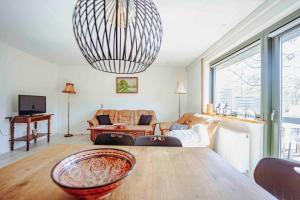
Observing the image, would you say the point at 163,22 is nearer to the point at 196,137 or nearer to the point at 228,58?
the point at 228,58

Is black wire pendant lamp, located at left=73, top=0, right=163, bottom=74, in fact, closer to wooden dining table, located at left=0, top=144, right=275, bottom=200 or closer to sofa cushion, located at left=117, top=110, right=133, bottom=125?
wooden dining table, located at left=0, top=144, right=275, bottom=200

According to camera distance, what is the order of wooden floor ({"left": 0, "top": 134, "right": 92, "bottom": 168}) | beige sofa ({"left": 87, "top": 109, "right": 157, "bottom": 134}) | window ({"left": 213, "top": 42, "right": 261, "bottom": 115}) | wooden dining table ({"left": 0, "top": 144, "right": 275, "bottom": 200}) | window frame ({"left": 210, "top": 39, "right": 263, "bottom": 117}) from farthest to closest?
beige sofa ({"left": 87, "top": 109, "right": 157, "bottom": 134}) < wooden floor ({"left": 0, "top": 134, "right": 92, "bottom": 168}) < window ({"left": 213, "top": 42, "right": 261, "bottom": 115}) < window frame ({"left": 210, "top": 39, "right": 263, "bottom": 117}) < wooden dining table ({"left": 0, "top": 144, "right": 275, "bottom": 200})

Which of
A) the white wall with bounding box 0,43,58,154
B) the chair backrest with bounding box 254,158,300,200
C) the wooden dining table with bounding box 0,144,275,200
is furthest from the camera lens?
the white wall with bounding box 0,43,58,154

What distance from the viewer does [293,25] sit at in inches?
69.9

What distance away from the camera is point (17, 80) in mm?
3768

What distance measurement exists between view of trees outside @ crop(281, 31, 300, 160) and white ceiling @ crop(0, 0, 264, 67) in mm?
669

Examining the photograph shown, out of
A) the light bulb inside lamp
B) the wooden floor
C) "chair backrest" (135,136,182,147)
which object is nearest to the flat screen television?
the wooden floor

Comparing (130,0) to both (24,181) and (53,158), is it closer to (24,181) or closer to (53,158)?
(24,181)

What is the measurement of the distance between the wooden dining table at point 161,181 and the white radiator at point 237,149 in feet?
4.54

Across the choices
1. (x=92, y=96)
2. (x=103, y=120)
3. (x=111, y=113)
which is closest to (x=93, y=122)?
(x=103, y=120)

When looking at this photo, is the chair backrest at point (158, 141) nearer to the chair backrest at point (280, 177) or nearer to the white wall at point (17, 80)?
the chair backrest at point (280, 177)

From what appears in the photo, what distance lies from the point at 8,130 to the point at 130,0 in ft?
13.7

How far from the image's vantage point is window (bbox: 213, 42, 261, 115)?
2463 millimetres

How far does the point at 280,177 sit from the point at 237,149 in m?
1.62
